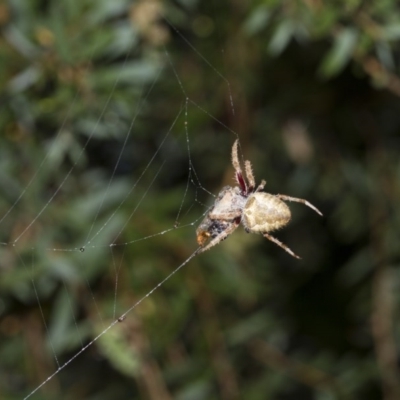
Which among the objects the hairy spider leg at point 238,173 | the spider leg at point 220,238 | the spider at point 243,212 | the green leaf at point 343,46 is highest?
the green leaf at point 343,46

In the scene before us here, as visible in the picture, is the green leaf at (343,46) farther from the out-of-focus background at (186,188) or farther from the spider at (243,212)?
the spider at (243,212)

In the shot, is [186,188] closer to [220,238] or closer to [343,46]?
[220,238]

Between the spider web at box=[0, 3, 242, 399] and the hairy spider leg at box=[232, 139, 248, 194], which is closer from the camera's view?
the spider web at box=[0, 3, 242, 399]

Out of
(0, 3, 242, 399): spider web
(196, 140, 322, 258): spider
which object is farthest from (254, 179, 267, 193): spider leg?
(0, 3, 242, 399): spider web

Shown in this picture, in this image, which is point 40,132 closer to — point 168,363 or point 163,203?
point 163,203

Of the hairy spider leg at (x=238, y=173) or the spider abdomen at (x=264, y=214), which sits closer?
the spider abdomen at (x=264, y=214)

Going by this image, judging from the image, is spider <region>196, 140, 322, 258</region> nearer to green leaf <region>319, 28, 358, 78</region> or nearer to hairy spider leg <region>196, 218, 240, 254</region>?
hairy spider leg <region>196, 218, 240, 254</region>

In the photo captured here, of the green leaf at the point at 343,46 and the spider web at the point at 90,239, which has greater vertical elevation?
the green leaf at the point at 343,46

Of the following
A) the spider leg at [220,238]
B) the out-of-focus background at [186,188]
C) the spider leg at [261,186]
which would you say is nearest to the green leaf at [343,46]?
the out-of-focus background at [186,188]
